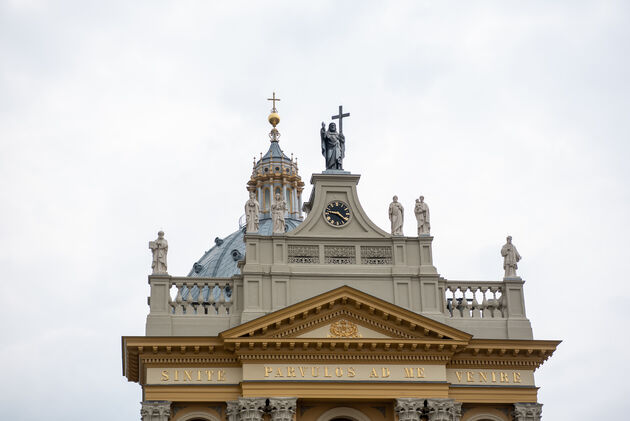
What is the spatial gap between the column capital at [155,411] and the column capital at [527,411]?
10999mm

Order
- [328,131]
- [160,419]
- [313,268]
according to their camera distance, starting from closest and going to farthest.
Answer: [160,419] → [313,268] → [328,131]

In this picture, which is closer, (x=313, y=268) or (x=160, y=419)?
(x=160, y=419)

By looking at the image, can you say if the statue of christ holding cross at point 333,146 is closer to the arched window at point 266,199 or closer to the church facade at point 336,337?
the church facade at point 336,337

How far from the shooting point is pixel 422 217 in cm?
4012

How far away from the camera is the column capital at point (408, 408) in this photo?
36969 mm

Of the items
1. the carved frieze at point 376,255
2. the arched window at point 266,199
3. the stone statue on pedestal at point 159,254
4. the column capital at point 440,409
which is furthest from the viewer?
the arched window at point 266,199

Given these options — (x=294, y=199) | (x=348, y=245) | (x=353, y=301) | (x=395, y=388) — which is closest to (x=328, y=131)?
(x=348, y=245)

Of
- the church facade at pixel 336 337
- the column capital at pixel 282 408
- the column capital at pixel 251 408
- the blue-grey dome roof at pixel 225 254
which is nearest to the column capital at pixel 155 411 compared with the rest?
the church facade at pixel 336 337

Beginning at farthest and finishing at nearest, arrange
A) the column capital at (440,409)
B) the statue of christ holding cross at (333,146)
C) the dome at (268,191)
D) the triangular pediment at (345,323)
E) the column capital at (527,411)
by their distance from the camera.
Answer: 1. the dome at (268,191)
2. the statue of christ holding cross at (333,146)
3. the column capital at (527,411)
4. the column capital at (440,409)
5. the triangular pediment at (345,323)

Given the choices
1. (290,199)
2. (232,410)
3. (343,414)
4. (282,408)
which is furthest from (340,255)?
(290,199)

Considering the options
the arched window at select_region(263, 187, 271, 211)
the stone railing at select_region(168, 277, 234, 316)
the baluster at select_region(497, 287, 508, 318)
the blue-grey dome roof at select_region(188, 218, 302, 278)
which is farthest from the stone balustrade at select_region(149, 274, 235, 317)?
the arched window at select_region(263, 187, 271, 211)

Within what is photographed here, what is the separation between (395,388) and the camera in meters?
37.3

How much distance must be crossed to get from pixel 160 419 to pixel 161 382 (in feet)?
3.81

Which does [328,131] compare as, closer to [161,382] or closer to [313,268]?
[313,268]
